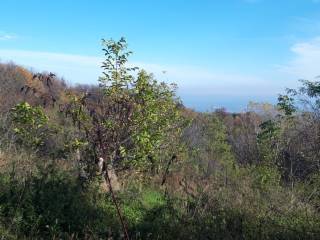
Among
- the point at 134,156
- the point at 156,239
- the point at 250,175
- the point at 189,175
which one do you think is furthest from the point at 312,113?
the point at 156,239

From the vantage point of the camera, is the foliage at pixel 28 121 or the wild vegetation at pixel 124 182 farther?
the foliage at pixel 28 121

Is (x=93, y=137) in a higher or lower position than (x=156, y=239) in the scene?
higher

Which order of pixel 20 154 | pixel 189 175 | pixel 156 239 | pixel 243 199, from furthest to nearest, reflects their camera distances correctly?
pixel 189 175 < pixel 20 154 < pixel 243 199 < pixel 156 239

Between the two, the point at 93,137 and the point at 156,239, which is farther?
the point at 93,137

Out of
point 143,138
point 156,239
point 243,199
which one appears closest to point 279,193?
point 243,199

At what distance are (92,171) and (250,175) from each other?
184 inches

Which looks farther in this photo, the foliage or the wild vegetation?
the foliage

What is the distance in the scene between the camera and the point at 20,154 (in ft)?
27.9

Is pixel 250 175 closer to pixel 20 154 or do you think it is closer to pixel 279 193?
pixel 279 193

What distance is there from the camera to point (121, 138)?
9.03 meters

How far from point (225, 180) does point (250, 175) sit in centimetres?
196

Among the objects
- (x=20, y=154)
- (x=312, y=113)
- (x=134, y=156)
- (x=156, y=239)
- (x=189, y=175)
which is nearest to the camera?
(x=156, y=239)

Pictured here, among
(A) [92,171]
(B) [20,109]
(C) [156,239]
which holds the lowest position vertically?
(C) [156,239]

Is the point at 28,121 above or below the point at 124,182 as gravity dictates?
above
